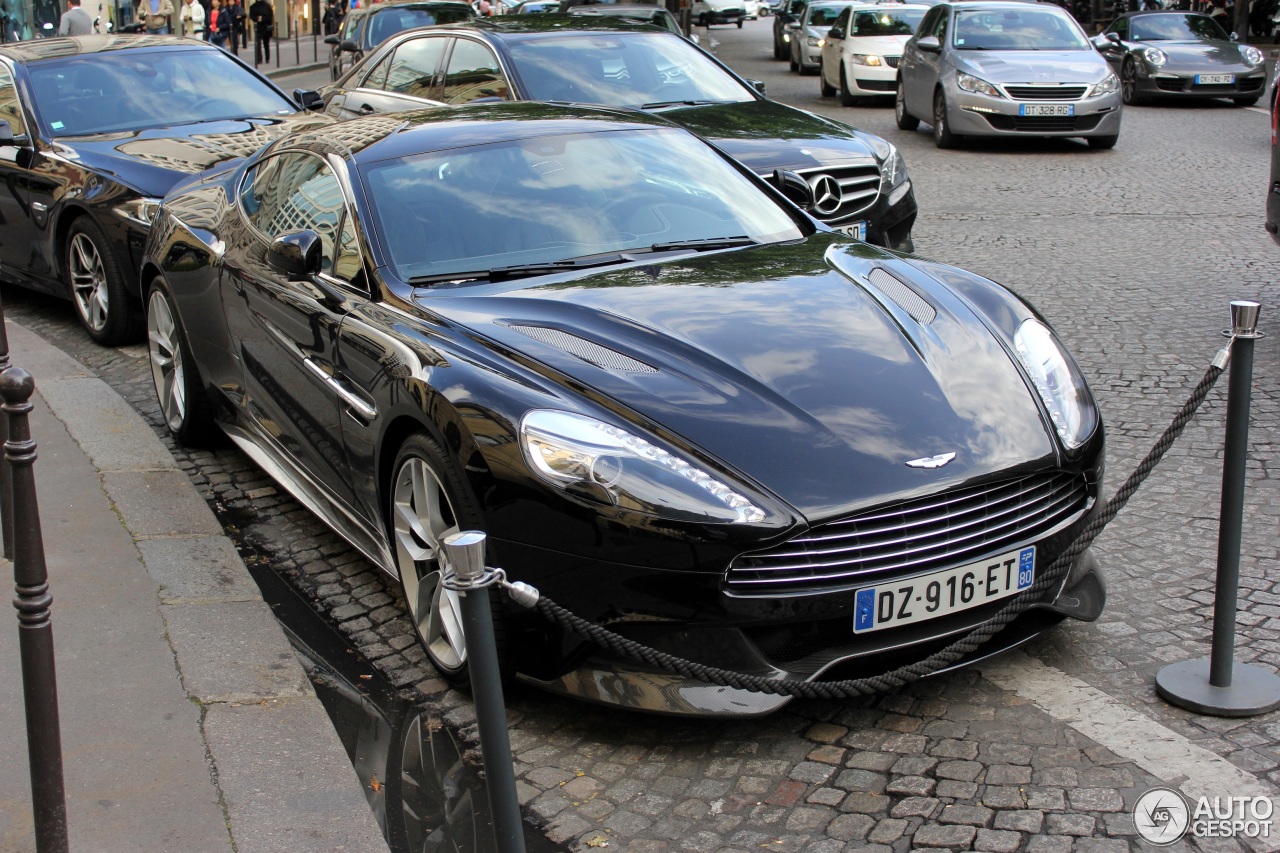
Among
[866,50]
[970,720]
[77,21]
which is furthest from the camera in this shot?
[866,50]

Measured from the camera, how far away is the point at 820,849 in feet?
10.0

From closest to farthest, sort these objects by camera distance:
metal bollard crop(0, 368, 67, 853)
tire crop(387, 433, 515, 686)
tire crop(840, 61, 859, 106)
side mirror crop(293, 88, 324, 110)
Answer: metal bollard crop(0, 368, 67, 853) → tire crop(387, 433, 515, 686) → side mirror crop(293, 88, 324, 110) → tire crop(840, 61, 859, 106)

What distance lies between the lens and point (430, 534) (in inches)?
152

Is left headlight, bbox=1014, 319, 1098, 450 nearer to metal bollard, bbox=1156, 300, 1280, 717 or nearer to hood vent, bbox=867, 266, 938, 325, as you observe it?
hood vent, bbox=867, 266, 938, 325

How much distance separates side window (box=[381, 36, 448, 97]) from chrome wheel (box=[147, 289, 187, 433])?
157 inches

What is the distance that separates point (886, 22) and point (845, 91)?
54.8 inches

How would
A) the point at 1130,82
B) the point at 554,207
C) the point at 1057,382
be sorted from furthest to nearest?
the point at 1130,82 → the point at 554,207 → the point at 1057,382

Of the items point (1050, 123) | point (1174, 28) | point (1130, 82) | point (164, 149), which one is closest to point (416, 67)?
point (164, 149)

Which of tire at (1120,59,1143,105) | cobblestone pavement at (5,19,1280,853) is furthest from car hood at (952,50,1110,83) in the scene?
cobblestone pavement at (5,19,1280,853)

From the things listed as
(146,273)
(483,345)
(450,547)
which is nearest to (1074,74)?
(146,273)

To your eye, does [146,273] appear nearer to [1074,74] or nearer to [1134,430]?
[1134,430]

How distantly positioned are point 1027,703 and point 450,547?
1.89 m

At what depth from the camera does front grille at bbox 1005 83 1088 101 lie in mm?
14250

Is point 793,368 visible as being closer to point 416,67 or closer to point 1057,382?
Answer: point 1057,382
